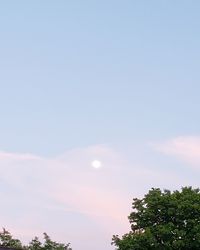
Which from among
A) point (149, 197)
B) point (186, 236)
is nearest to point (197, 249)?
point (186, 236)

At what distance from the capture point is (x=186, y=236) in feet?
166

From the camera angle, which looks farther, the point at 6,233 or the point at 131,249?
the point at 6,233

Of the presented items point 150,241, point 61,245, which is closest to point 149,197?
point 150,241

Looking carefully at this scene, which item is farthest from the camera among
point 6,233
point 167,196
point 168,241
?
point 6,233

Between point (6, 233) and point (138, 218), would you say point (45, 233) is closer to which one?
point (6, 233)

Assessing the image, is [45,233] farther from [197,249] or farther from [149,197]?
[197,249]

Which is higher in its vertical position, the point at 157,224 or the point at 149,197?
the point at 149,197

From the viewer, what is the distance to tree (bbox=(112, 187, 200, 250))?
5066 cm

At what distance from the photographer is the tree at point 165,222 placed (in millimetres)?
50656

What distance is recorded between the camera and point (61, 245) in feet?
241

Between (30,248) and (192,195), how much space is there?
1143 inches

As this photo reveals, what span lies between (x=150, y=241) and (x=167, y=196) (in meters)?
6.43

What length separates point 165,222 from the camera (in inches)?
2087

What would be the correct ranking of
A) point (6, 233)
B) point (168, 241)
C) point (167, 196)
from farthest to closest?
1. point (6, 233)
2. point (167, 196)
3. point (168, 241)
